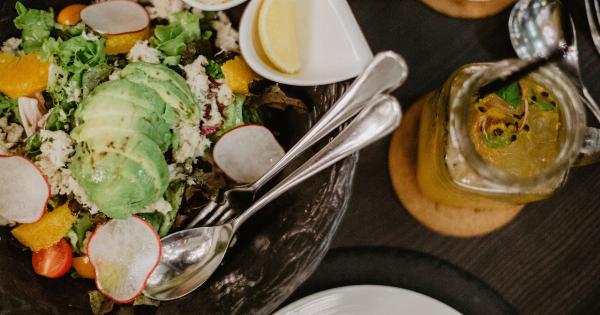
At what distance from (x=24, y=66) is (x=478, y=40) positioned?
0.81 meters

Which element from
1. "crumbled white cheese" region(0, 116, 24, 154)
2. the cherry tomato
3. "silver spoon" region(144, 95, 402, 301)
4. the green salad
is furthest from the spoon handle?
"crumbled white cheese" region(0, 116, 24, 154)

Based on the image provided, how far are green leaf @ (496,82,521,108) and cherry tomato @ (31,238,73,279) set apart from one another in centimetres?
76

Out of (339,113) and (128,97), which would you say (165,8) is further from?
(339,113)

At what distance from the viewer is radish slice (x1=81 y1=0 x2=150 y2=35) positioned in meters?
1.00

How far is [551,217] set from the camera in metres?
1.00

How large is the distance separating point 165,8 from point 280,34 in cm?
23

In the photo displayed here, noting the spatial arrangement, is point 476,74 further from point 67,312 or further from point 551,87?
point 67,312

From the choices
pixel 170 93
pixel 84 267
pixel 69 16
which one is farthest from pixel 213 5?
pixel 84 267

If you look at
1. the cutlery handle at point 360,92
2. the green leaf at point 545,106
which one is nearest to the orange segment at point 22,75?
the cutlery handle at point 360,92

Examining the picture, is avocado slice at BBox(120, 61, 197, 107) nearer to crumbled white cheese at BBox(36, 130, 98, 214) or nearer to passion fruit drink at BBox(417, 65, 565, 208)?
crumbled white cheese at BBox(36, 130, 98, 214)

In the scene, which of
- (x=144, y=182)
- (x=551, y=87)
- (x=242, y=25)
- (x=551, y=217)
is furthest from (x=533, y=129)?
(x=144, y=182)

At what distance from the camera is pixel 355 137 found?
820 millimetres

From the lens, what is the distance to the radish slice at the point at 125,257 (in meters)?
0.93

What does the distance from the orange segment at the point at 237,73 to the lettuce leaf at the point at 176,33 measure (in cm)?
9
